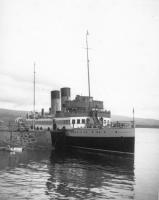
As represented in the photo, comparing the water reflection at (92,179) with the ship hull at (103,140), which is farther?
the ship hull at (103,140)

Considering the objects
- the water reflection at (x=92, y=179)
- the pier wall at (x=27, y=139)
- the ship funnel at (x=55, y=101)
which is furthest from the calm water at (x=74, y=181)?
the ship funnel at (x=55, y=101)

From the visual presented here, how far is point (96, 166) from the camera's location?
22203 millimetres

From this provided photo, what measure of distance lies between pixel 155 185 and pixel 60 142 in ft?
65.0

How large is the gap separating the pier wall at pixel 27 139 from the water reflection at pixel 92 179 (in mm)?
8590

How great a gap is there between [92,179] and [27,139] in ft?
58.8

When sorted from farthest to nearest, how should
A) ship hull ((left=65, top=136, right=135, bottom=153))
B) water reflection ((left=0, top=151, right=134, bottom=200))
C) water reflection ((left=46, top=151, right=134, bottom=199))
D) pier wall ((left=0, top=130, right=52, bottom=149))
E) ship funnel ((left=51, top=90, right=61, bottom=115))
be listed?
ship funnel ((left=51, top=90, right=61, bottom=115)) < pier wall ((left=0, top=130, right=52, bottom=149)) < ship hull ((left=65, top=136, right=135, bottom=153)) < water reflection ((left=46, top=151, right=134, bottom=199)) < water reflection ((left=0, top=151, right=134, bottom=200))

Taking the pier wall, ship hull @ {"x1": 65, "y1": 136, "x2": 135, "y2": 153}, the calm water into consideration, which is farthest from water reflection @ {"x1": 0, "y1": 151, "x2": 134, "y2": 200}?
the pier wall

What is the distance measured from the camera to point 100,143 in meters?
29.8

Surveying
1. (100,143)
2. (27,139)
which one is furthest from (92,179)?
(27,139)

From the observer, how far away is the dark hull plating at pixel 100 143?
93.5 feet

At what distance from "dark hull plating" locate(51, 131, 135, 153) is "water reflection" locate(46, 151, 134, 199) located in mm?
Answer: 2805

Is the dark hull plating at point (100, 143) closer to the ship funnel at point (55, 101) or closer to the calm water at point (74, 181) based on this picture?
the calm water at point (74, 181)

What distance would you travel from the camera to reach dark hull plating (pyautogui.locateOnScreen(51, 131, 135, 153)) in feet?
93.5

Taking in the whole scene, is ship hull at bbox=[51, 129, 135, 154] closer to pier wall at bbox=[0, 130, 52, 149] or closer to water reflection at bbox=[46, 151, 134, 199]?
pier wall at bbox=[0, 130, 52, 149]
